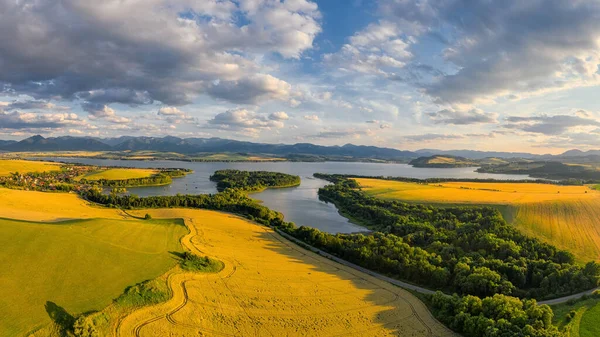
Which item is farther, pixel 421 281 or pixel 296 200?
pixel 296 200

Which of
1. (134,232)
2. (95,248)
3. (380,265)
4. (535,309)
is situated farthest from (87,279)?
(535,309)

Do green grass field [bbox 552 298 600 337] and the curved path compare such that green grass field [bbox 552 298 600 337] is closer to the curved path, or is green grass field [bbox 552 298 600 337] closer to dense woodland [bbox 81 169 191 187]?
the curved path

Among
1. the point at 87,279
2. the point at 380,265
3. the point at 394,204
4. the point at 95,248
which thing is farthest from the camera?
the point at 394,204

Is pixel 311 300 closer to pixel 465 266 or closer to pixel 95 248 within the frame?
pixel 465 266

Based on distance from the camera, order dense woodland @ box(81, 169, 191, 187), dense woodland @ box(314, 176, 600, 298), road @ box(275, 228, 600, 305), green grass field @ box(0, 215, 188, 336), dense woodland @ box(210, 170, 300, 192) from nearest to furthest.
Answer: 1. green grass field @ box(0, 215, 188, 336)
2. road @ box(275, 228, 600, 305)
3. dense woodland @ box(314, 176, 600, 298)
4. dense woodland @ box(210, 170, 300, 192)
5. dense woodland @ box(81, 169, 191, 187)

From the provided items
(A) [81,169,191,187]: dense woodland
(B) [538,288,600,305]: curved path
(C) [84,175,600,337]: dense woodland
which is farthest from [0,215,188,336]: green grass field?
(A) [81,169,191,187]: dense woodland

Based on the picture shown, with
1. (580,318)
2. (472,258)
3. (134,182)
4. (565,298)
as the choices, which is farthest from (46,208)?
(565,298)

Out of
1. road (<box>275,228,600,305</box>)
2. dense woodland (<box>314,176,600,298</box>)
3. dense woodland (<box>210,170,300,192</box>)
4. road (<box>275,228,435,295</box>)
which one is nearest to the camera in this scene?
road (<box>275,228,600,305</box>)
